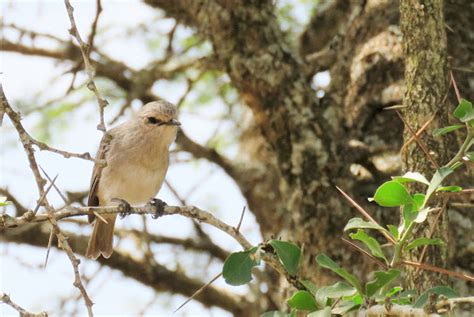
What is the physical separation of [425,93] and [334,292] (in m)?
1.04

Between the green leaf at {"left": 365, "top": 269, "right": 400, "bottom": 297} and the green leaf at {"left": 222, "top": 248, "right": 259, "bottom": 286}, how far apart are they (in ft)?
1.29

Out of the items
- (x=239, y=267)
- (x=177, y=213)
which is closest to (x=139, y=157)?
(x=177, y=213)

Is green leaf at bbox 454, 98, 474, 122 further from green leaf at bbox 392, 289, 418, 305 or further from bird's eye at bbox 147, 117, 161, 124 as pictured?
bird's eye at bbox 147, 117, 161, 124

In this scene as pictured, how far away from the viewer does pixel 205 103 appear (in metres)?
7.05

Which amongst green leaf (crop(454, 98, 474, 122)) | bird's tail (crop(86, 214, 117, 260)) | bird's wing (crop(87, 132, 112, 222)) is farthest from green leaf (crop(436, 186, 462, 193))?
bird's tail (crop(86, 214, 117, 260))

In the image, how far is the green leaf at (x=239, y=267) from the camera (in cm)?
246

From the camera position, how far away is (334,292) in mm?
2291

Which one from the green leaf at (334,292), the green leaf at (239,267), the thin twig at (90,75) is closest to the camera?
the green leaf at (334,292)

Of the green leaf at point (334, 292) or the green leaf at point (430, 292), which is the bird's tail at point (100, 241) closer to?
the green leaf at point (334, 292)

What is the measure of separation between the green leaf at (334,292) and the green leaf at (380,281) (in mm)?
49

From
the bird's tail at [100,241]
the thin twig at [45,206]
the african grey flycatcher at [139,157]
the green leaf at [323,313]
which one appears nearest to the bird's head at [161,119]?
the african grey flycatcher at [139,157]

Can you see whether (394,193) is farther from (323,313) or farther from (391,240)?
(323,313)

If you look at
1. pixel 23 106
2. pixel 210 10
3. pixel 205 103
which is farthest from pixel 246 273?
pixel 205 103

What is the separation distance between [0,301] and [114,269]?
3.32 meters
